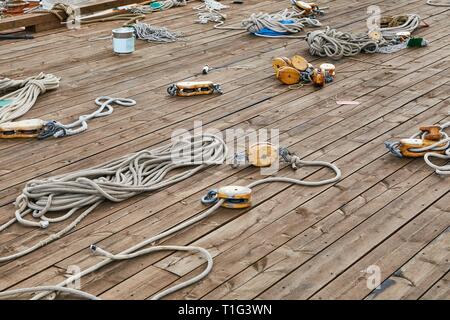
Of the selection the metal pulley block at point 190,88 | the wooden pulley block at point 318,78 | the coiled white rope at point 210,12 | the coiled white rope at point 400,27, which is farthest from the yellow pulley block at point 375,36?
the metal pulley block at point 190,88

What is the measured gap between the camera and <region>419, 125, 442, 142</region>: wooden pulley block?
12.1ft

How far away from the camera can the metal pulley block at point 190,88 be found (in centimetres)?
466

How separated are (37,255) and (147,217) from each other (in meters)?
0.51

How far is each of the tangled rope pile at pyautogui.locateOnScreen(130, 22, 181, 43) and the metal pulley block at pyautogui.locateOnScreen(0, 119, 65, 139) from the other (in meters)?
2.37

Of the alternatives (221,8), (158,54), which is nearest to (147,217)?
(158,54)

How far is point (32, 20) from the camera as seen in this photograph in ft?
21.2

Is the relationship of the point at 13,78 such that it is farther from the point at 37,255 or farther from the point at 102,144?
the point at 37,255

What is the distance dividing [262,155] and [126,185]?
73 cm

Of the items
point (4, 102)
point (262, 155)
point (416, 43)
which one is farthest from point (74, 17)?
point (262, 155)

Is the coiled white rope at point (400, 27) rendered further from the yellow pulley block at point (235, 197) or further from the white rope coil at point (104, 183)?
the yellow pulley block at point (235, 197)

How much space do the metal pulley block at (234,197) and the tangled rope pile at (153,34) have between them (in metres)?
3.28

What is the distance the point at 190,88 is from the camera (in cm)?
466

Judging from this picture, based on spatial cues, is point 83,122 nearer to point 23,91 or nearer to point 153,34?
point 23,91

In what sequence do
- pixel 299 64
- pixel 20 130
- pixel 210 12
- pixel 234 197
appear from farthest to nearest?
pixel 210 12, pixel 299 64, pixel 20 130, pixel 234 197
